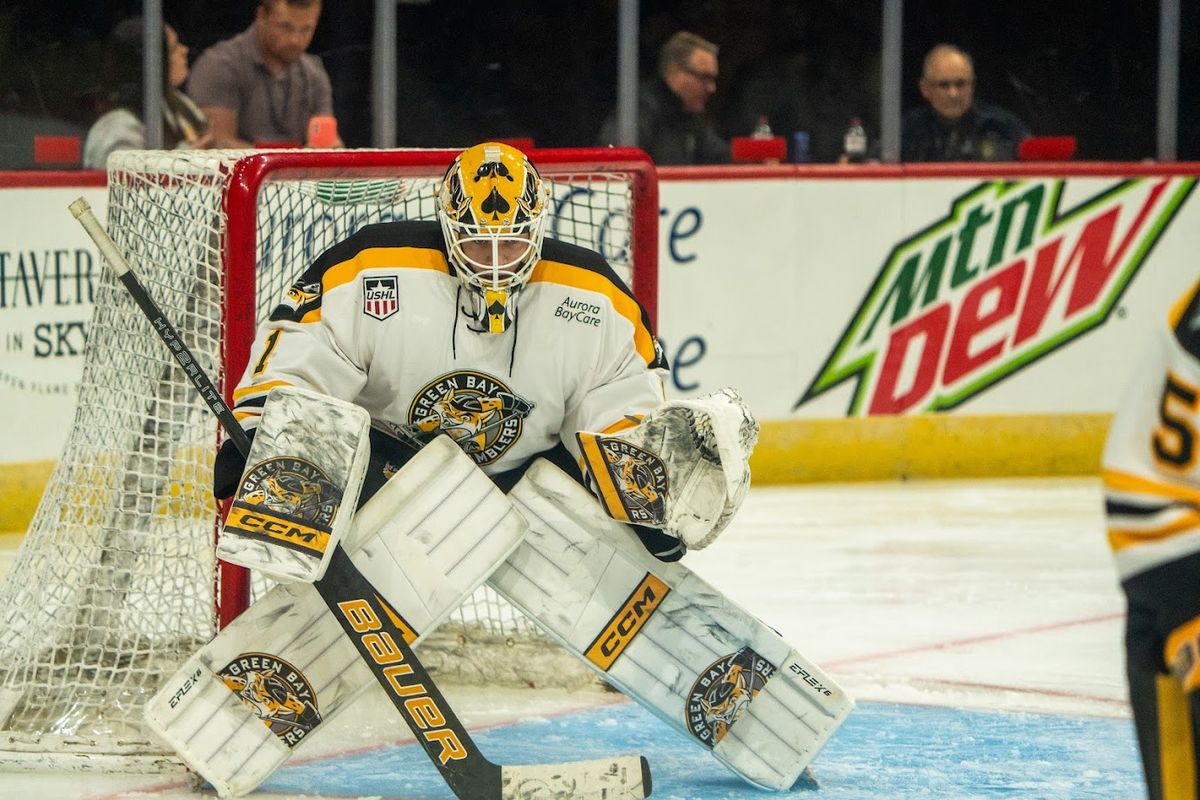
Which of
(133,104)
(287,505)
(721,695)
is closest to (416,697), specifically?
(287,505)

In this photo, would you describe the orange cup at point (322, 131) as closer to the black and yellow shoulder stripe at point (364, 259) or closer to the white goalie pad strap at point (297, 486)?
the black and yellow shoulder stripe at point (364, 259)

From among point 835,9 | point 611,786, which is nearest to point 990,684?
point 611,786

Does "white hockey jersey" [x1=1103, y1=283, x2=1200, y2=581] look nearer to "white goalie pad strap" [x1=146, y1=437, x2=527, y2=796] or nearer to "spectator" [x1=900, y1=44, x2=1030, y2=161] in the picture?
"white goalie pad strap" [x1=146, y1=437, x2=527, y2=796]

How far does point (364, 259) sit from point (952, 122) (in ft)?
11.0

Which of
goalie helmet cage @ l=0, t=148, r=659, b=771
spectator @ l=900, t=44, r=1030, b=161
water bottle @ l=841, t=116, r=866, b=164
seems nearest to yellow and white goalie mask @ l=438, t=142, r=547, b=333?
goalie helmet cage @ l=0, t=148, r=659, b=771

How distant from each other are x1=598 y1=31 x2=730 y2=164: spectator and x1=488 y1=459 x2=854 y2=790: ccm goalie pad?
2.72 metres

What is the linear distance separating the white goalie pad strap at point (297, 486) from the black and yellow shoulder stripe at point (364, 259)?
0.70ft

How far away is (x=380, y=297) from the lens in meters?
2.97

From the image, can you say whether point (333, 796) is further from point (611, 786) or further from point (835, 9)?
point (835, 9)

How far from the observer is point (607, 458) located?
9.48ft

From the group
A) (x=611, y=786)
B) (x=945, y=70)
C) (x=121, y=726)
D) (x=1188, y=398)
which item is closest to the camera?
(x=1188, y=398)

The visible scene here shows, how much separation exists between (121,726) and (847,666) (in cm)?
140

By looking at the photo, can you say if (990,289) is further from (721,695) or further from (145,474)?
(145,474)

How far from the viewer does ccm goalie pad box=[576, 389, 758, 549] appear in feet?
9.46
